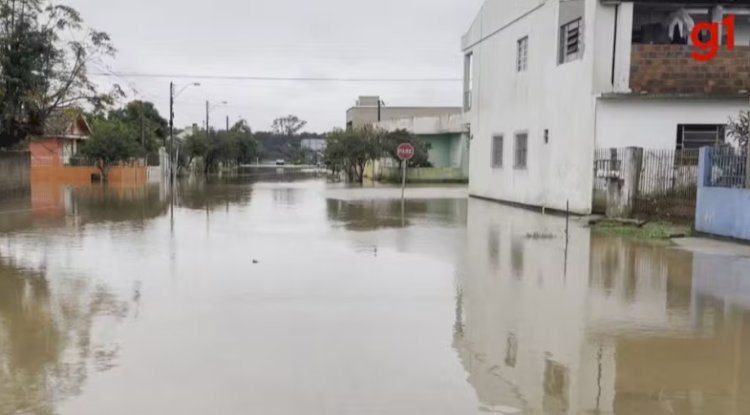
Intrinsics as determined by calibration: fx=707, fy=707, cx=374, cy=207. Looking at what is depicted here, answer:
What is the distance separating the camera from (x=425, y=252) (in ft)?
45.1

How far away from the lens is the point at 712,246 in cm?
1442

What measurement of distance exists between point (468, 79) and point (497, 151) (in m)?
6.70

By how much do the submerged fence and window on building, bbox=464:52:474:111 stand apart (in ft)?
50.1

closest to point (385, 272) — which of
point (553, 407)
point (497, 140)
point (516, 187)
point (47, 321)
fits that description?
point (47, 321)

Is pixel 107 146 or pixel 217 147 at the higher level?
pixel 217 147

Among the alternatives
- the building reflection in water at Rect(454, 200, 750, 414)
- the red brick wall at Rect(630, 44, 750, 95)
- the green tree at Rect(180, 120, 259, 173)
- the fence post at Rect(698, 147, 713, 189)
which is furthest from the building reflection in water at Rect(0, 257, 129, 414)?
the green tree at Rect(180, 120, 259, 173)

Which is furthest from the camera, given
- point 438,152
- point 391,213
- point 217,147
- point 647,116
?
point 217,147

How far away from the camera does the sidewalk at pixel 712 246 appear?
44.6ft

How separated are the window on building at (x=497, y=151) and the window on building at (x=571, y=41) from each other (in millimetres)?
6697

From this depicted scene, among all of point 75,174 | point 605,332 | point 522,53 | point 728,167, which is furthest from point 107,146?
point 605,332

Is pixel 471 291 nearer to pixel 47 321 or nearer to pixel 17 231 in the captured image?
pixel 47 321

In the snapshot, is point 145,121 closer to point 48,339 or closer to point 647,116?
point 647,116

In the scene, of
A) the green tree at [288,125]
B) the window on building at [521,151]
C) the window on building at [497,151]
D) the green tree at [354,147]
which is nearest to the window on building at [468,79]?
the window on building at [497,151]

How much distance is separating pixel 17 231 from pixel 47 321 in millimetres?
9955
